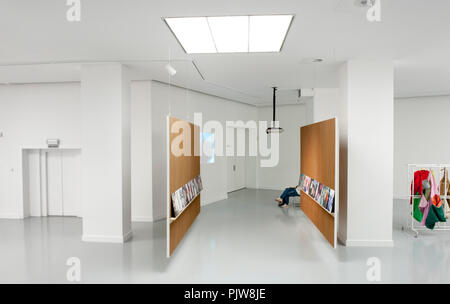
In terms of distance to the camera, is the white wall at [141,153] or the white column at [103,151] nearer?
the white column at [103,151]

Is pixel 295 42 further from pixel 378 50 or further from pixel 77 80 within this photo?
pixel 77 80

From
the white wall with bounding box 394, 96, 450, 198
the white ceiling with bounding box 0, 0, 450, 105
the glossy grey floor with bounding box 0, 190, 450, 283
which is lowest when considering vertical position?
the glossy grey floor with bounding box 0, 190, 450, 283

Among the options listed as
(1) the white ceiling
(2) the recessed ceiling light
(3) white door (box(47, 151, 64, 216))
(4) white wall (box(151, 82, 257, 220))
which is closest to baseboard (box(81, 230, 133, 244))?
(4) white wall (box(151, 82, 257, 220))

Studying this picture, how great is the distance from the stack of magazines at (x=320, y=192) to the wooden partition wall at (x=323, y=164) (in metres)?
0.08

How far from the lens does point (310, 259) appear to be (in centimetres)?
438

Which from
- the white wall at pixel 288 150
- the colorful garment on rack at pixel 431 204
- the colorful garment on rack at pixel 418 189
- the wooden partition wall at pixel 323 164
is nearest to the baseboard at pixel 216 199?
the white wall at pixel 288 150

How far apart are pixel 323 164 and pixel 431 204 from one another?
7.32ft

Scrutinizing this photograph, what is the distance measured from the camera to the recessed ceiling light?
3.50 metres

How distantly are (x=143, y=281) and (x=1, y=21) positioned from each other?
12.0ft

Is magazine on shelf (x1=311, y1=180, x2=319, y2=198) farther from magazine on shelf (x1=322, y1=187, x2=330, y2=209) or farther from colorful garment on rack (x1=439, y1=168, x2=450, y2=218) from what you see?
colorful garment on rack (x1=439, y1=168, x2=450, y2=218)

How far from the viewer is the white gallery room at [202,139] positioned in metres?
3.56

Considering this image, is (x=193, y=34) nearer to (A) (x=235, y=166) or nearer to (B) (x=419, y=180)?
(B) (x=419, y=180)

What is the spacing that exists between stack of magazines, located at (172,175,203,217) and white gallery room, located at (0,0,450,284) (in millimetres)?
53

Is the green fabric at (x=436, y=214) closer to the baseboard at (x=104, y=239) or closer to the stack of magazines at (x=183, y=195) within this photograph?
the stack of magazines at (x=183, y=195)
